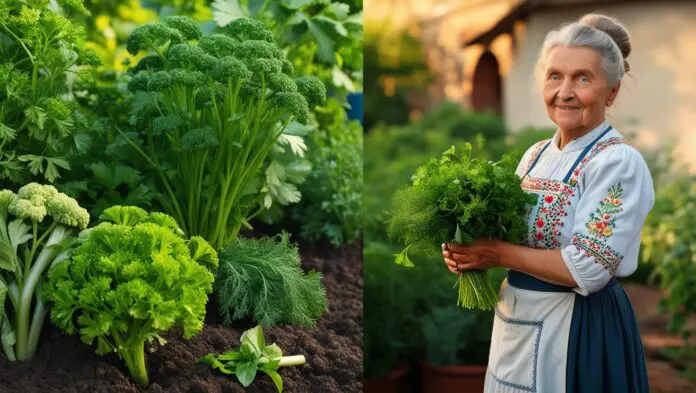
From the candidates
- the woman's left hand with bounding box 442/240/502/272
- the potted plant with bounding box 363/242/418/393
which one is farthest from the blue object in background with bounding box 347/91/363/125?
the woman's left hand with bounding box 442/240/502/272

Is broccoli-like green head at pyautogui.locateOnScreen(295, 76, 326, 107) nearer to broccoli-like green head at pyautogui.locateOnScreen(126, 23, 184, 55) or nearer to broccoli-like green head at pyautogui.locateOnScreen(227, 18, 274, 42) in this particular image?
broccoli-like green head at pyautogui.locateOnScreen(227, 18, 274, 42)

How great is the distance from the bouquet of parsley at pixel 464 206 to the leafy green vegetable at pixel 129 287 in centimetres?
66

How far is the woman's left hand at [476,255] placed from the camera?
8.13 feet

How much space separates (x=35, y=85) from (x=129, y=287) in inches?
41.5

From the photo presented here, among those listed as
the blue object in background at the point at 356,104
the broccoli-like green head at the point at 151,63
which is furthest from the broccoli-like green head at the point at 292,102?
the blue object in background at the point at 356,104

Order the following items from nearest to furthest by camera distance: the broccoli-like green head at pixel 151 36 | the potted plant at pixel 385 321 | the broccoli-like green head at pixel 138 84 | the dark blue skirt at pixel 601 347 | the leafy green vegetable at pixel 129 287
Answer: the dark blue skirt at pixel 601 347 < the leafy green vegetable at pixel 129 287 < the broccoli-like green head at pixel 151 36 < the broccoli-like green head at pixel 138 84 < the potted plant at pixel 385 321

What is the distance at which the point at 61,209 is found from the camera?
9.58 ft

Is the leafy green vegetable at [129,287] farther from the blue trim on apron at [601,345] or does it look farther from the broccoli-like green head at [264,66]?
the blue trim on apron at [601,345]

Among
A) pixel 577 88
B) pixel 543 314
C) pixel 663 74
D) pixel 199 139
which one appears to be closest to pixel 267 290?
pixel 199 139

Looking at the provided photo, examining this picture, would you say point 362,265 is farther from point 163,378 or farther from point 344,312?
point 163,378

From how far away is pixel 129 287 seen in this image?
8.28ft

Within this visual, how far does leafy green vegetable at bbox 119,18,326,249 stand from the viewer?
10.2ft

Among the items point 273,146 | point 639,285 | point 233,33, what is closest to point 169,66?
point 233,33

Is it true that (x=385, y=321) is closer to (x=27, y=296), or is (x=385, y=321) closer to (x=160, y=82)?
(x=160, y=82)
